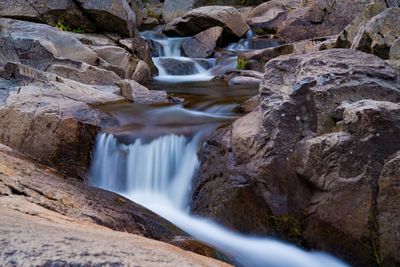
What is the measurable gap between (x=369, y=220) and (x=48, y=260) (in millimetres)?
3177

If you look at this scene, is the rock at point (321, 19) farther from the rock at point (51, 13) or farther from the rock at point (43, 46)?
the rock at point (43, 46)

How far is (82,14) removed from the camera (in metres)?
13.8

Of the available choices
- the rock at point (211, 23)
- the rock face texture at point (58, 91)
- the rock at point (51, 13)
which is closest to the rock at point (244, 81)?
the rock face texture at point (58, 91)

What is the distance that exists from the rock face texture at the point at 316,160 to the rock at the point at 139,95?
138 inches

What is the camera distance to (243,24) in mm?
18500

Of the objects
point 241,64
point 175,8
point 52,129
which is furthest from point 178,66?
point 175,8

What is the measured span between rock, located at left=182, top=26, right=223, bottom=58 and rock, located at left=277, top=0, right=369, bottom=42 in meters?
3.09

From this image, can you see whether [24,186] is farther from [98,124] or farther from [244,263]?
[98,124]

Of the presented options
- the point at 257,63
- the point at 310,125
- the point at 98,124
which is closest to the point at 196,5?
the point at 257,63

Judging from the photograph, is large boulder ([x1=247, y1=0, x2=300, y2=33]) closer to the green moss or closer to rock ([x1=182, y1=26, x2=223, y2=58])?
rock ([x1=182, y1=26, x2=223, y2=58])

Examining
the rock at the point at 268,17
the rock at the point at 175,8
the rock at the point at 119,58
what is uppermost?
the rock at the point at 175,8

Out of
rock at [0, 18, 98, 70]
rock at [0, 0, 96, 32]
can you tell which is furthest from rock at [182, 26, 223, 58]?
rock at [0, 18, 98, 70]

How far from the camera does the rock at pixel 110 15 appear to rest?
44.5ft

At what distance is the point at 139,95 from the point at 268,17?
40.7ft
